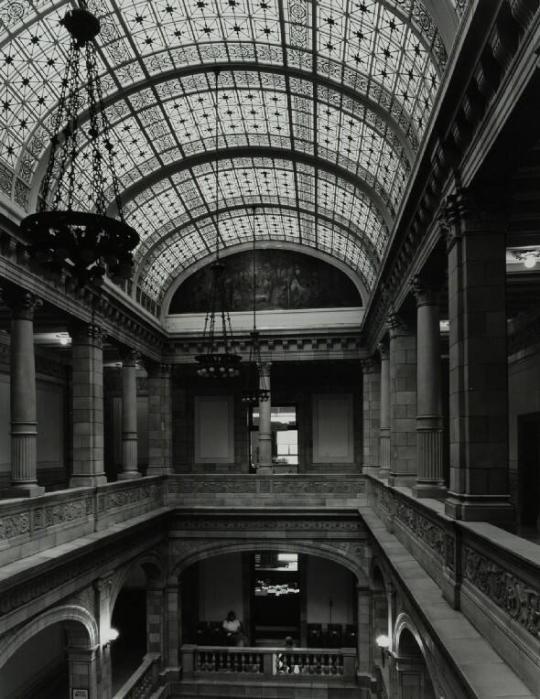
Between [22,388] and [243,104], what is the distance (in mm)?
7538

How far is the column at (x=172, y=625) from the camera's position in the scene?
16183 millimetres

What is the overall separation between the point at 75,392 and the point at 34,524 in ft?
11.7

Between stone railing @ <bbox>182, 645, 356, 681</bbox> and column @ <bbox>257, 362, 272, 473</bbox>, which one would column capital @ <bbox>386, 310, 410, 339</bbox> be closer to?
column @ <bbox>257, 362, 272, 473</bbox>

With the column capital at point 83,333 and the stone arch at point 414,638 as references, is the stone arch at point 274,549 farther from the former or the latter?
the stone arch at point 414,638

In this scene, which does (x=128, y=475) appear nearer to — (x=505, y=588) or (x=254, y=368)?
(x=254, y=368)

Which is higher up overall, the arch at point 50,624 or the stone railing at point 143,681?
the arch at point 50,624

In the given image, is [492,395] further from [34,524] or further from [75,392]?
[75,392]

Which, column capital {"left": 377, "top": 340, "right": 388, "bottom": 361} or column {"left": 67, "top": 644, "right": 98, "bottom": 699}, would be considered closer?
column {"left": 67, "top": 644, "right": 98, "bottom": 699}

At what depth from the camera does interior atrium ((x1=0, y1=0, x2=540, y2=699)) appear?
5.75 meters

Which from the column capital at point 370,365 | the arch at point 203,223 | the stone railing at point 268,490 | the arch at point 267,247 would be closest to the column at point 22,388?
the arch at point 203,223

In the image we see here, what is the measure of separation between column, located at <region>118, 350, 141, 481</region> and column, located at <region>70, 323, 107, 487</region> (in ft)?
9.27

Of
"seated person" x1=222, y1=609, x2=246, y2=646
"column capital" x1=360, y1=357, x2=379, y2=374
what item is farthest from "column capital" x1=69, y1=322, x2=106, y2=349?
"seated person" x1=222, y1=609, x2=246, y2=646

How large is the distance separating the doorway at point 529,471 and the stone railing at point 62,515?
8.58m

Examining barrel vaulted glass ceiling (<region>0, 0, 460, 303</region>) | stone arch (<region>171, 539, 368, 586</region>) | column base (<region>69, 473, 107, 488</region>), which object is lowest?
stone arch (<region>171, 539, 368, 586</region>)
